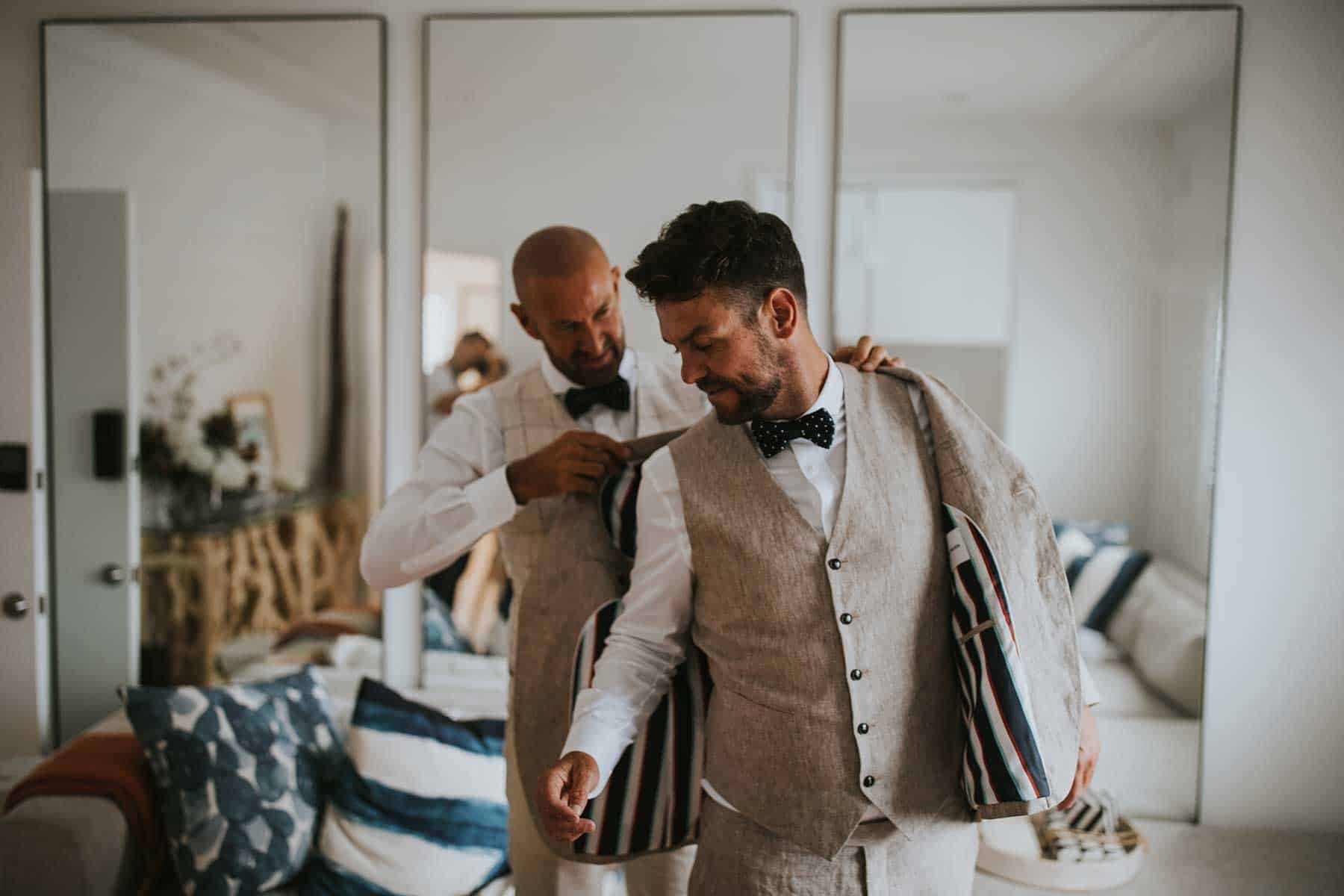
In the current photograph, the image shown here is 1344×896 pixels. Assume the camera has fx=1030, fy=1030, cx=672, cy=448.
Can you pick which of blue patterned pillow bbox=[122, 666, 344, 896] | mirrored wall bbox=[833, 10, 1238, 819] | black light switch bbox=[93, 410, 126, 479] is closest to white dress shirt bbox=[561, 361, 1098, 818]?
blue patterned pillow bbox=[122, 666, 344, 896]

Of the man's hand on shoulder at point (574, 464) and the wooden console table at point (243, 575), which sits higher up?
the man's hand on shoulder at point (574, 464)

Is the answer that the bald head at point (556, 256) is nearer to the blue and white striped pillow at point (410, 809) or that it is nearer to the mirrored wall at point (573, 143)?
the mirrored wall at point (573, 143)

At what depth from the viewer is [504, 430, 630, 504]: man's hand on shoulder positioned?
1.60 m

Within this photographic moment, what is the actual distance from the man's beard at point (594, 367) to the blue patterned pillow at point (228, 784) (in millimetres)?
1142

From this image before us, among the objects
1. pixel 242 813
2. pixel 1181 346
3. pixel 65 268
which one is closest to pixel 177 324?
pixel 65 268

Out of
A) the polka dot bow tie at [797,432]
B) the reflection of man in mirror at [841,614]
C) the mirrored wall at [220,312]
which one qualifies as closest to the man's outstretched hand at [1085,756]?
the reflection of man in mirror at [841,614]

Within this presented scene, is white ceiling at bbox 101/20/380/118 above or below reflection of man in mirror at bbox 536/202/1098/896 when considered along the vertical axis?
above

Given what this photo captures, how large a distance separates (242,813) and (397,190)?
1.65m

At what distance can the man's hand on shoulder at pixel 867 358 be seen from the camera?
1508mm

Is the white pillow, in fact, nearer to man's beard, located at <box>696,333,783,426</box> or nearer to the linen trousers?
the linen trousers

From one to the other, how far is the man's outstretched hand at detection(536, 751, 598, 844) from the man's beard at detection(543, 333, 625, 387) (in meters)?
0.68

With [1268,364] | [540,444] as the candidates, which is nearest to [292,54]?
[540,444]

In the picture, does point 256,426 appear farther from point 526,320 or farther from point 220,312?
point 526,320

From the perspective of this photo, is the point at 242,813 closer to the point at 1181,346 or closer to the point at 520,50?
the point at 520,50
